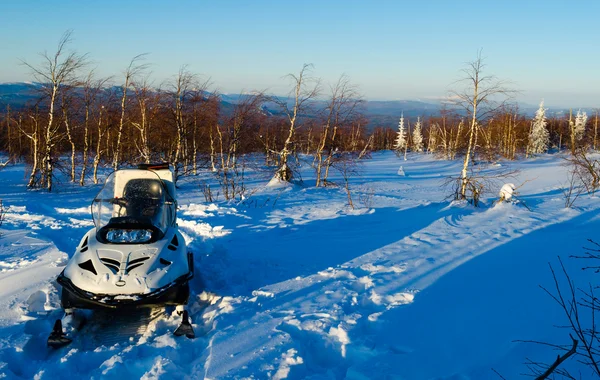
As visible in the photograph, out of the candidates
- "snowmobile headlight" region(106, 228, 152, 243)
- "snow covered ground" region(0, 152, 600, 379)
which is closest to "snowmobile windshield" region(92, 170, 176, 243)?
"snowmobile headlight" region(106, 228, 152, 243)

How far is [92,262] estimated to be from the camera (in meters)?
4.77

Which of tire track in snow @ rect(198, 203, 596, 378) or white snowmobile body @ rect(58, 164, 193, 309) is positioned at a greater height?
white snowmobile body @ rect(58, 164, 193, 309)

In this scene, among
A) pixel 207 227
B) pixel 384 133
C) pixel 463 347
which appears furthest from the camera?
pixel 384 133

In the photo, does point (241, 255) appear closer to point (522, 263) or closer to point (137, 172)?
point (137, 172)

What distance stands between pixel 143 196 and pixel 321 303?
3.58 m

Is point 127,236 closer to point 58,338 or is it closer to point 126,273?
point 126,273

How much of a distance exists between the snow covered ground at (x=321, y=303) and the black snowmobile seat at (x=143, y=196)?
1.37 m

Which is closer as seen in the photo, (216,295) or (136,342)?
(136,342)

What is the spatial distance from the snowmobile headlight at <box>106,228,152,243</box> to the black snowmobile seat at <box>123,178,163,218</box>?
1.56 meters

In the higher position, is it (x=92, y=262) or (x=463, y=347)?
(x=92, y=262)

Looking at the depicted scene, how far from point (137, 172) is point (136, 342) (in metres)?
3.13

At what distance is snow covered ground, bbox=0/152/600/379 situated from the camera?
407 cm

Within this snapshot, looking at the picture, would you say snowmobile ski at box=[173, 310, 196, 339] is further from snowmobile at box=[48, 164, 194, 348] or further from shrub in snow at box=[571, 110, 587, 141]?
shrub in snow at box=[571, 110, 587, 141]

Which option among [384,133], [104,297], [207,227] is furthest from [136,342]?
[384,133]
